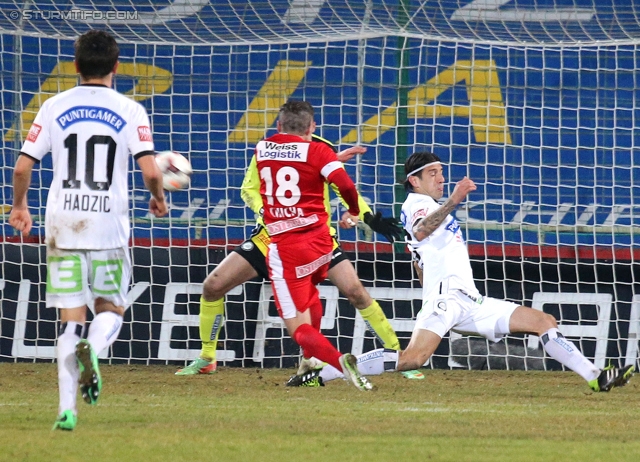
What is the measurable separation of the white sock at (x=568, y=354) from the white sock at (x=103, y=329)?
10.3 ft

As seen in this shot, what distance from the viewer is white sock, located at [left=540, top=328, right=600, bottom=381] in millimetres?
7434

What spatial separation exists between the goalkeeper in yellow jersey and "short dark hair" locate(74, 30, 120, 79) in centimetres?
323

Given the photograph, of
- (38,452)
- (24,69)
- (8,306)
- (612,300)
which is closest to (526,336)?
(612,300)

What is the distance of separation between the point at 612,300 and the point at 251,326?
9.90 ft

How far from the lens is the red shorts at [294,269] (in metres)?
7.01

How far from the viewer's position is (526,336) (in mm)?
9891

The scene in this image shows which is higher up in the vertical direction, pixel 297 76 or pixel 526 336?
pixel 297 76

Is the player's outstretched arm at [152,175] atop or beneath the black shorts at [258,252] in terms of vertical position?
atop

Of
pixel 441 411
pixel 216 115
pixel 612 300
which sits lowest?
pixel 441 411

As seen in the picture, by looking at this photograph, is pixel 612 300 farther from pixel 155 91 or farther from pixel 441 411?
pixel 155 91

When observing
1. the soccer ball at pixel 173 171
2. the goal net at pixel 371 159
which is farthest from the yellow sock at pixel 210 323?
the soccer ball at pixel 173 171

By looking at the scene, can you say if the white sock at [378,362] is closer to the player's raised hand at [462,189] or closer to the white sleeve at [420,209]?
the white sleeve at [420,209]

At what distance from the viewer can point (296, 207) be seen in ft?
23.2

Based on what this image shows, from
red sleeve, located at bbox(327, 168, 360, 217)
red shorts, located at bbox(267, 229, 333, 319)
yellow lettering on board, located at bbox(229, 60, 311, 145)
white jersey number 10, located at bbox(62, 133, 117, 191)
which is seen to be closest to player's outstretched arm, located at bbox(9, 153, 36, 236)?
white jersey number 10, located at bbox(62, 133, 117, 191)
